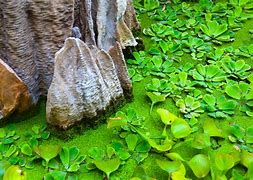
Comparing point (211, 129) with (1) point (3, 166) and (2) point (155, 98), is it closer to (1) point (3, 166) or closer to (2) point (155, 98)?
(2) point (155, 98)

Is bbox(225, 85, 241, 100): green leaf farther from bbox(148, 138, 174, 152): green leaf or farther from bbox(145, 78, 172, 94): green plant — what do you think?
bbox(148, 138, 174, 152): green leaf

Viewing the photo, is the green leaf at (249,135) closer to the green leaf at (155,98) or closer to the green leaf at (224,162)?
the green leaf at (224,162)

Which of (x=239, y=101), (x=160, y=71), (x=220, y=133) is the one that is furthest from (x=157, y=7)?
(x=220, y=133)

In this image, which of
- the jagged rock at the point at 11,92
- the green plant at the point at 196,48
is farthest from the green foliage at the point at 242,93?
the jagged rock at the point at 11,92

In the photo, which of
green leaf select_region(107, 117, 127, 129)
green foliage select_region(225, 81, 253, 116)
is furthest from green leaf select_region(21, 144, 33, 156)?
green foliage select_region(225, 81, 253, 116)

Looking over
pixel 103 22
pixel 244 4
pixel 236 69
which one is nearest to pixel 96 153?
pixel 103 22
